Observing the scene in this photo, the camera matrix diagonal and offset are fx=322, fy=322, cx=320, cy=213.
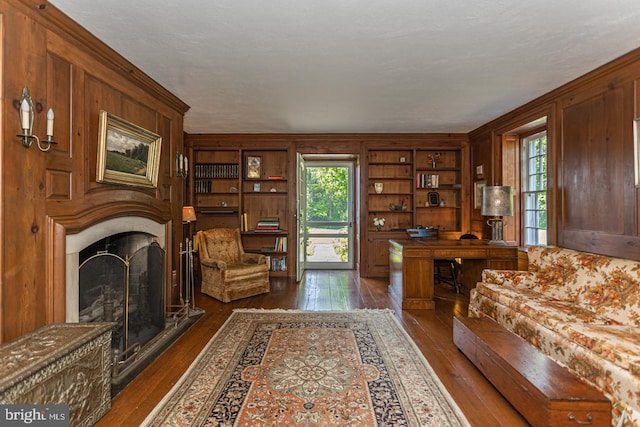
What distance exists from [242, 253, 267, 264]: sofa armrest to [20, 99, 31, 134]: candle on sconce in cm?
327

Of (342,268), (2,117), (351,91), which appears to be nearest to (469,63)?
(351,91)

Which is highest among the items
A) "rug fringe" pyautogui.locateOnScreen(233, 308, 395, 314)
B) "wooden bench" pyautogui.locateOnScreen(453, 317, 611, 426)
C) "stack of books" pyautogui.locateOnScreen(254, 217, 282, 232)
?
"stack of books" pyautogui.locateOnScreen(254, 217, 282, 232)

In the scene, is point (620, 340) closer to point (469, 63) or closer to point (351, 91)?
point (469, 63)

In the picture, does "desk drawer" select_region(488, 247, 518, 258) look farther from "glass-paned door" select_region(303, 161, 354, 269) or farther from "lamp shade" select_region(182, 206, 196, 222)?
"lamp shade" select_region(182, 206, 196, 222)

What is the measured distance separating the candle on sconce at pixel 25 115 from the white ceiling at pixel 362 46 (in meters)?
0.77

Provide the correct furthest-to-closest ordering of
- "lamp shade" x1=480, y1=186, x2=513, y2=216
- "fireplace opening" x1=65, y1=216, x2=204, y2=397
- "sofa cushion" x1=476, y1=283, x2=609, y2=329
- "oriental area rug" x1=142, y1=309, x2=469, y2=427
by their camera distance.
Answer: "lamp shade" x1=480, y1=186, x2=513, y2=216 → "sofa cushion" x1=476, y1=283, x2=609, y2=329 → "fireplace opening" x1=65, y1=216, x2=204, y2=397 → "oriental area rug" x1=142, y1=309, x2=469, y2=427

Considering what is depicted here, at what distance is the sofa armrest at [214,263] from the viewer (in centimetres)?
430

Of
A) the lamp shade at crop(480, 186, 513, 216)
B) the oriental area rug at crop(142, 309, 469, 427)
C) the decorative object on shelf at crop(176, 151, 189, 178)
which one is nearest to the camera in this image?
the oriental area rug at crop(142, 309, 469, 427)

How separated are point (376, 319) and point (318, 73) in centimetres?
265

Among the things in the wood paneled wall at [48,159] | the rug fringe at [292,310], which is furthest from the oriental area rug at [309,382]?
the wood paneled wall at [48,159]

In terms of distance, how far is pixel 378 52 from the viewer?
2660mm

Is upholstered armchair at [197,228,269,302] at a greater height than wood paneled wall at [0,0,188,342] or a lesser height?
lesser

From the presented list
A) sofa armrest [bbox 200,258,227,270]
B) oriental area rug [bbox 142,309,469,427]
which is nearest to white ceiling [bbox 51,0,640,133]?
sofa armrest [bbox 200,258,227,270]

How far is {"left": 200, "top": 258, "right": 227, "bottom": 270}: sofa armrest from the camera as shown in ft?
14.1
